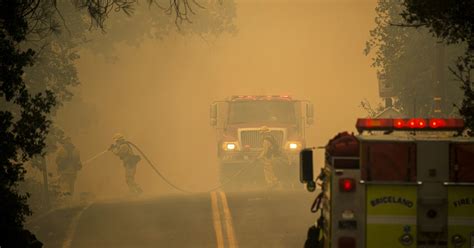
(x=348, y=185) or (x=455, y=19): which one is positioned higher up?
(x=455, y=19)

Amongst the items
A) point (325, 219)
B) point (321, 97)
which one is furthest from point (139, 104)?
point (325, 219)

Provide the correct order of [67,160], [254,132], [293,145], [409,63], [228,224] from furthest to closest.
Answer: [254,132] → [293,145] → [67,160] → [409,63] → [228,224]

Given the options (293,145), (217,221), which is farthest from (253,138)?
(217,221)

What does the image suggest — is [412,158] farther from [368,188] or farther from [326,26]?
[326,26]

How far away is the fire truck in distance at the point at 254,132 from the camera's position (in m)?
27.2

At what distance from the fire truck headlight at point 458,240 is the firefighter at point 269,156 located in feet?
59.0

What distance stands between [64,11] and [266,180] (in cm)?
785

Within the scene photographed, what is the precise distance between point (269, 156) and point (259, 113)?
2101 mm

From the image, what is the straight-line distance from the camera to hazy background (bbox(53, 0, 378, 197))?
45000 mm

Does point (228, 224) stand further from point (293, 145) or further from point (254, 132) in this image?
point (254, 132)

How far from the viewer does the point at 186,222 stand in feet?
58.2

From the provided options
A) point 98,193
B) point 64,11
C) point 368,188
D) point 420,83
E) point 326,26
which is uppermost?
point 326,26

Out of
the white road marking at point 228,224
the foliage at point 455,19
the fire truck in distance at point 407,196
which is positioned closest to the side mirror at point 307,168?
the fire truck in distance at point 407,196

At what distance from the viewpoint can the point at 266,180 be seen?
26875 millimetres
